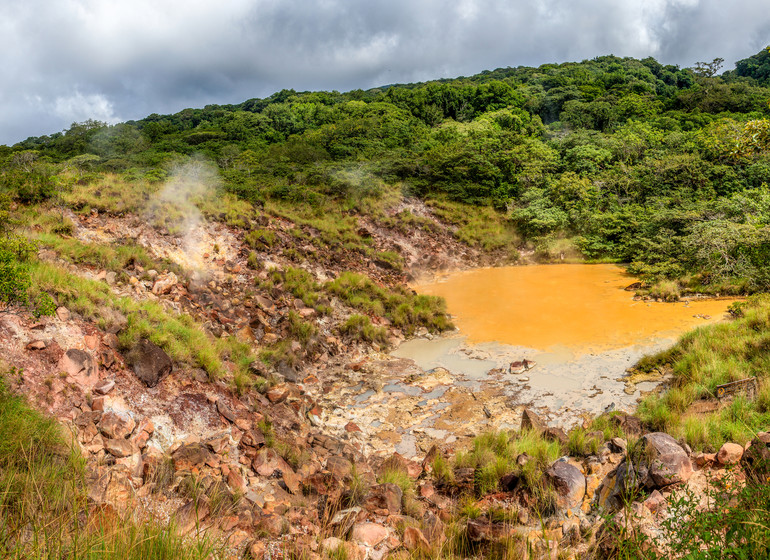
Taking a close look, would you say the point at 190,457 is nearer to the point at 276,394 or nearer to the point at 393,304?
the point at 276,394

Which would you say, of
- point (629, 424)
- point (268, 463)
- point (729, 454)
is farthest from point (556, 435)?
point (268, 463)

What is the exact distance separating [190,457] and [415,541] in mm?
2632

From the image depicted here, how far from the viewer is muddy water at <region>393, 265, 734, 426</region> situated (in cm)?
733

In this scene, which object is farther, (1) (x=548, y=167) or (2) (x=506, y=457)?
(1) (x=548, y=167)

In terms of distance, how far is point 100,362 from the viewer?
18.3ft

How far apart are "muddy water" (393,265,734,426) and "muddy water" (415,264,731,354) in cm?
2

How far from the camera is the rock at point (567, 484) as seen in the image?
4.07m

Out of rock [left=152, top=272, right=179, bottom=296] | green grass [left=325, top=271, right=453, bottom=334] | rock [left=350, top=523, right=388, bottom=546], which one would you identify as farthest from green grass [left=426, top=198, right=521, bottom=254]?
rock [left=350, top=523, right=388, bottom=546]

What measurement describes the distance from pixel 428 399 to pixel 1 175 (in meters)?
11.0

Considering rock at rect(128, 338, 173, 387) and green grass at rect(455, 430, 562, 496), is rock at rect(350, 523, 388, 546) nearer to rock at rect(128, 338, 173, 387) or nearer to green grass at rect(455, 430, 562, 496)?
green grass at rect(455, 430, 562, 496)

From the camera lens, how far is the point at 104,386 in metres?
5.29

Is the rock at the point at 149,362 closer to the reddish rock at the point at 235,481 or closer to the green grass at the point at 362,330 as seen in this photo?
the reddish rock at the point at 235,481

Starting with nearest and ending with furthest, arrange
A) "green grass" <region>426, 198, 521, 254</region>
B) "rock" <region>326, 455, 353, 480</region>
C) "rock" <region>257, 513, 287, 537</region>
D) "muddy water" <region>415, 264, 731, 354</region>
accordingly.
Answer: "rock" <region>257, 513, 287, 537</region> < "rock" <region>326, 455, 353, 480</region> < "muddy water" <region>415, 264, 731, 354</region> < "green grass" <region>426, 198, 521, 254</region>

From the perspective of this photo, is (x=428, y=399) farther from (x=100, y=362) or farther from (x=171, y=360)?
(x=100, y=362)
